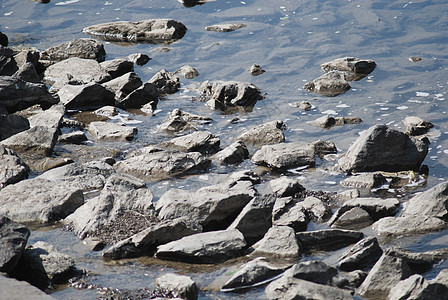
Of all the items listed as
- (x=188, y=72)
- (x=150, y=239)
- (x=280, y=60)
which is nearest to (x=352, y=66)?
(x=280, y=60)

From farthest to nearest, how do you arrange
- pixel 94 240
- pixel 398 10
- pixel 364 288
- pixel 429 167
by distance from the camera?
1. pixel 398 10
2. pixel 429 167
3. pixel 94 240
4. pixel 364 288

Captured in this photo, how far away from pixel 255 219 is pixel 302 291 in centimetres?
140

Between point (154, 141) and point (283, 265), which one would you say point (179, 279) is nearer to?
point (283, 265)

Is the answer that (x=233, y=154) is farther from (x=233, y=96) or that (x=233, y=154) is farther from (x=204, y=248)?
(x=204, y=248)

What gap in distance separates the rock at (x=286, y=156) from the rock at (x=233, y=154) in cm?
18

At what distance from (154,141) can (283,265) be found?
4012 millimetres

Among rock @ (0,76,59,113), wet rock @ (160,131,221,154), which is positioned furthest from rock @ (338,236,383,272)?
rock @ (0,76,59,113)

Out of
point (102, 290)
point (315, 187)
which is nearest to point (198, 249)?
point (102, 290)

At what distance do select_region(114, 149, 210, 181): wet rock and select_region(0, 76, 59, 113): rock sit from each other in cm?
291

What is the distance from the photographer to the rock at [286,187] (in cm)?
599

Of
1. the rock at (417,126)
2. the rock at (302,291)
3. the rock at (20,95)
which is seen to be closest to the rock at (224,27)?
the rock at (20,95)

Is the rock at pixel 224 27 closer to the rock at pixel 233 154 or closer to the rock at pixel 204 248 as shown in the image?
the rock at pixel 233 154

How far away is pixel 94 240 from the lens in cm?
493

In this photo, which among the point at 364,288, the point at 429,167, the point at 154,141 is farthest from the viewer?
the point at 154,141
